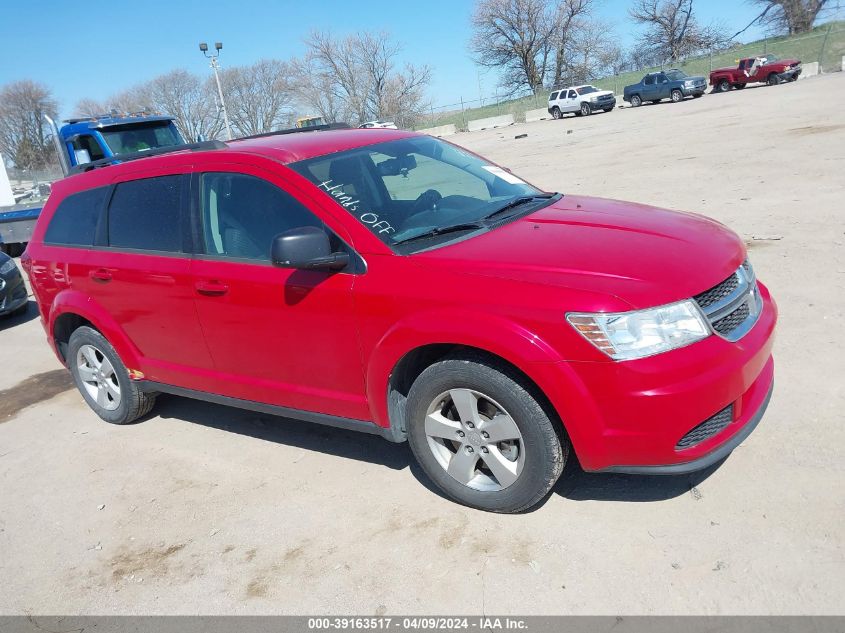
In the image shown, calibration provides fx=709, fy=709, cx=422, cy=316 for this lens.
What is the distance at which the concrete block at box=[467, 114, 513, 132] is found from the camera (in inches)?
1993

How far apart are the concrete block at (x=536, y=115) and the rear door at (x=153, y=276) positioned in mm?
45784

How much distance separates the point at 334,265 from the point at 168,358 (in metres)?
1.71

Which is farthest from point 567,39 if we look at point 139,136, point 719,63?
point 139,136

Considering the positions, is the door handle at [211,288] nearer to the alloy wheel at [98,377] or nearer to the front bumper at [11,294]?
→ the alloy wheel at [98,377]

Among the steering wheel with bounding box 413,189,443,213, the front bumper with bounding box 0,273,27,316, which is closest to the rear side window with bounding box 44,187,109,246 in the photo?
the steering wheel with bounding box 413,189,443,213

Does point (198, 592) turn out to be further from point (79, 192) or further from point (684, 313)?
point (79, 192)

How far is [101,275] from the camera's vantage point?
471cm

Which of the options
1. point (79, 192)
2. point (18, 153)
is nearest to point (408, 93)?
point (18, 153)

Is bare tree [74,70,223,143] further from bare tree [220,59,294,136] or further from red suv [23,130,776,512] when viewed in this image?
red suv [23,130,776,512]

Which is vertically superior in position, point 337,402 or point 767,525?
point 337,402

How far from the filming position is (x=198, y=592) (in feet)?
10.6

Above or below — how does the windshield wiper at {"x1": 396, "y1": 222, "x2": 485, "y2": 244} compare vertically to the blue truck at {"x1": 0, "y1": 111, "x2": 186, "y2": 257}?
below

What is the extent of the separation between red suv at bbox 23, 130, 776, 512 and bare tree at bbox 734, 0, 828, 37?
75.1m

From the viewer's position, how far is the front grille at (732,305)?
3.04 m
